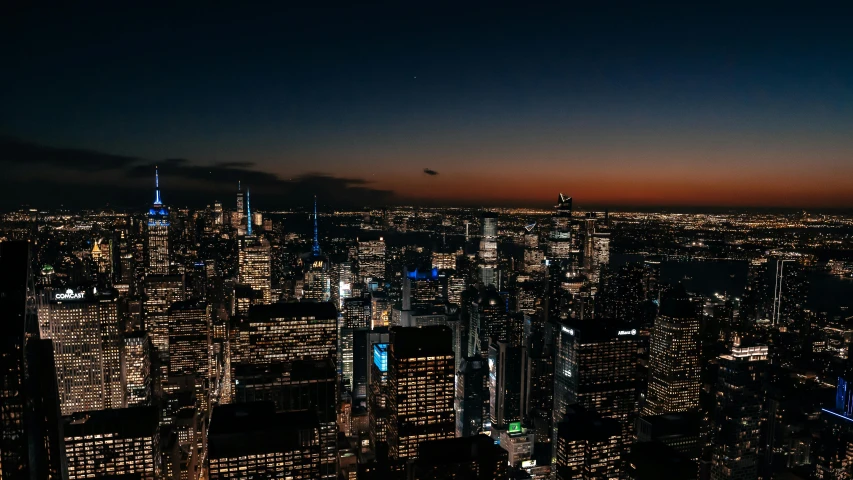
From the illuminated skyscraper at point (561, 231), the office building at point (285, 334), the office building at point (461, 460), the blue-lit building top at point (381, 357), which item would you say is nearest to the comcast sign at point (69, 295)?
the office building at point (285, 334)

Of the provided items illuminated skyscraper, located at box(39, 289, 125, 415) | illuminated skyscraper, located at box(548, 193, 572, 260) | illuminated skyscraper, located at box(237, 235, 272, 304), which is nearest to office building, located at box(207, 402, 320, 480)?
illuminated skyscraper, located at box(39, 289, 125, 415)

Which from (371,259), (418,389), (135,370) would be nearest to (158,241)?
(135,370)

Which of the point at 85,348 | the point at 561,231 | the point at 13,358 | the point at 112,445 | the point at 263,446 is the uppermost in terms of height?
the point at 13,358

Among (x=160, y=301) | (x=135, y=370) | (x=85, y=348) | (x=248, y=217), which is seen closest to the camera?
(x=85, y=348)

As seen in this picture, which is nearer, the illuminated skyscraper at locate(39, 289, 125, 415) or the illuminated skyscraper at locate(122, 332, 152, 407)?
the illuminated skyscraper at locate(39, 289, 125, 415)

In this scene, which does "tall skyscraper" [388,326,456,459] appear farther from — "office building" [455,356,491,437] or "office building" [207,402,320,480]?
"office building" [207,402,320,480]

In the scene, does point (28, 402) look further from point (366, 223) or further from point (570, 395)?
point (366, 223)

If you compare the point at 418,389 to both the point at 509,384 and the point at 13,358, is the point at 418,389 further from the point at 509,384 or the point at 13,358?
the point at 13,358

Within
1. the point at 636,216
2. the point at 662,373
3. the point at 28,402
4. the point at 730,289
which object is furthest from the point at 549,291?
the point at 28,402
